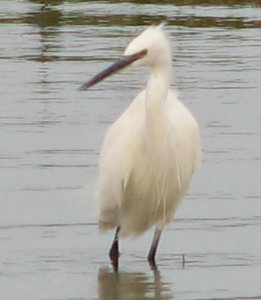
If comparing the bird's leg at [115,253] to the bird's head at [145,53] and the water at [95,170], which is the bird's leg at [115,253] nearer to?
the water at [95,170]

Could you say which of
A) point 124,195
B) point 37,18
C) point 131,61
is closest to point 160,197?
point 124,195

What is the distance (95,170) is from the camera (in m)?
12.2

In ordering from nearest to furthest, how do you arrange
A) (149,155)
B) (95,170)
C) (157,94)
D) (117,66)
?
1. (117,66)
2. (157,94)
3. (149,155)
4. (95,170)

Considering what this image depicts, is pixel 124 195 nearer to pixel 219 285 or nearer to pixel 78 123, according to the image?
pixel 219 285

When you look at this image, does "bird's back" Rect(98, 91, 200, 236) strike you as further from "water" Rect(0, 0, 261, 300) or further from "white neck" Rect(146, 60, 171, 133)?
"water" Rect(0, 0, 261, 300)

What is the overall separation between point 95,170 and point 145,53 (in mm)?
3161

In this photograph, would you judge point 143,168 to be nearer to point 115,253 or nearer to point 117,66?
point 115,253

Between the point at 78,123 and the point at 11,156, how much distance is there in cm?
197

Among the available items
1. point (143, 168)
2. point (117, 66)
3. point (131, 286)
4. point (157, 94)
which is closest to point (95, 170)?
point (143, 168)

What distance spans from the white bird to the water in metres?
0.28

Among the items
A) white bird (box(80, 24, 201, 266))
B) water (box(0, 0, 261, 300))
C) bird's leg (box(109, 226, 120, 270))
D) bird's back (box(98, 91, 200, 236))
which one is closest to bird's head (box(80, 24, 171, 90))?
white bird (box(80, 24, 201, 266))

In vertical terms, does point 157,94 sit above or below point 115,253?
above

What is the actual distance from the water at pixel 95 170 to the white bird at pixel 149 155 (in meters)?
0.28

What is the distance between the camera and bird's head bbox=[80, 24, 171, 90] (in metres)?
9.09
